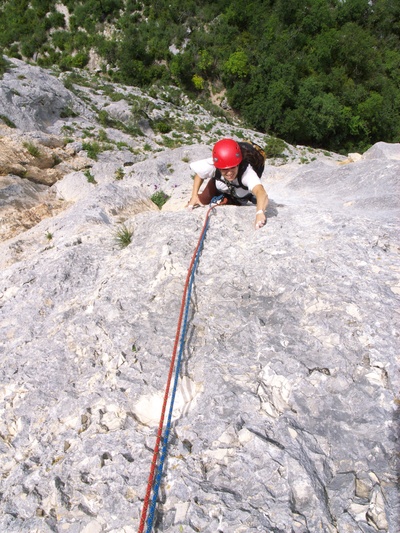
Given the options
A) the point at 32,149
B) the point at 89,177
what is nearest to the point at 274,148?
the point at 89,177

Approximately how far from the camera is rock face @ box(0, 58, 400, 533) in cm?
198

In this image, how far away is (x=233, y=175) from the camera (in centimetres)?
486

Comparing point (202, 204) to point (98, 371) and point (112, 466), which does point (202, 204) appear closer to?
point (98, 371)

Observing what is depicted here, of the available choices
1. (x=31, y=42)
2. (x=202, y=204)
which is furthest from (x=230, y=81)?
(x=202, y=204)

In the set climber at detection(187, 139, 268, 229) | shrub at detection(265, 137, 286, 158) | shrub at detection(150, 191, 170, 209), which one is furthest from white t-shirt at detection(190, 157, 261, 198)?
shrub at detection(265, 137, 286, 158)

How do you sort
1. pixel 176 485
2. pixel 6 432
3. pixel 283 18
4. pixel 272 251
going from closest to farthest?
pixel 176 485, pixel 6 432, pixel 272 251, pixel 283 18

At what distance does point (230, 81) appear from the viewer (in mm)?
39250

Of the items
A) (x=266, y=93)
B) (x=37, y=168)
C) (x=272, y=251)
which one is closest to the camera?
(x=272, y=251)

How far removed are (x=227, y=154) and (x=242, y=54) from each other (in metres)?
41.0

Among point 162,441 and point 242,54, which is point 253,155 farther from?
point 242,54

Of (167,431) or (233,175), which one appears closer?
(167,431)

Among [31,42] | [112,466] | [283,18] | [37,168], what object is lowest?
[283,18]

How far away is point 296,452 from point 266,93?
42.0m

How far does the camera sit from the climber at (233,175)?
4.59m
